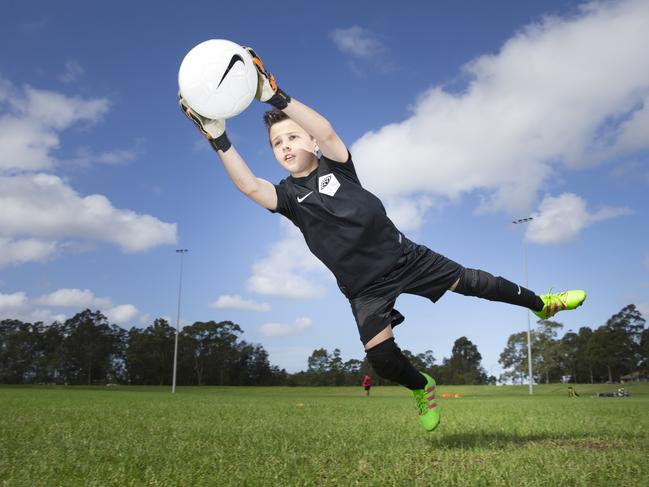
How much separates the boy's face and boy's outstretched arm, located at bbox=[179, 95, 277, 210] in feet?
0.90

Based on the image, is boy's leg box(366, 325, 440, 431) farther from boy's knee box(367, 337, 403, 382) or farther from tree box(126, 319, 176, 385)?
tree box(126, 319, 176, 385)

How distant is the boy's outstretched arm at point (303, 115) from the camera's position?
4.42 meters

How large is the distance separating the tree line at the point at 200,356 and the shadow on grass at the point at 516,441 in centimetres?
8611

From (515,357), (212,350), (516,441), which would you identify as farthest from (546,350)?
(516,441)

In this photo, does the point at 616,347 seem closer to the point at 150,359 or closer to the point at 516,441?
the point at 150,359

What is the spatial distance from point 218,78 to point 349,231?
65.7 inches

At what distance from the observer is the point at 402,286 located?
494 centimetres

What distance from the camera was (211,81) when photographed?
4363 mm

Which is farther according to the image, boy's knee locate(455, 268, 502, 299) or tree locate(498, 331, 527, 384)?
tree locate(498, 331, 527, 384)

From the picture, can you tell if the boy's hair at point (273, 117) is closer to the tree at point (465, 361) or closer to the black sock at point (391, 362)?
the black sock at point (391, 362)

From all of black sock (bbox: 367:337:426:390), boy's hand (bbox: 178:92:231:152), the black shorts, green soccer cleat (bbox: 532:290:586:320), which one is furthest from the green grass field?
boy's hand (bbox: 178:92:231:152)

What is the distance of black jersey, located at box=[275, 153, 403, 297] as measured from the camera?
4.69m

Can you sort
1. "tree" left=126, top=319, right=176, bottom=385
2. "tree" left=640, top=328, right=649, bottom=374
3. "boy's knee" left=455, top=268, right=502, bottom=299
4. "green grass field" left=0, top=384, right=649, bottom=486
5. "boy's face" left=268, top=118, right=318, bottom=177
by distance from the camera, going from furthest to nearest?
1. "tree" left=640, top=328, right=649, bottom=374
2. "tree" left=126, top=319, right=176, bottom=385
3. "boy's knee" left=455, top=268, right=502, bottom=299
4. "boy's face" left=268, top=118, right=318, bottom=177
5. "green grass field" left=0, top=384, right=649, bottom=486

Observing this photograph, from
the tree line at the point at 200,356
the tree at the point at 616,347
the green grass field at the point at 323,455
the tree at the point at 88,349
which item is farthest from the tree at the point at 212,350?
the green grass field at the point at 323,455
